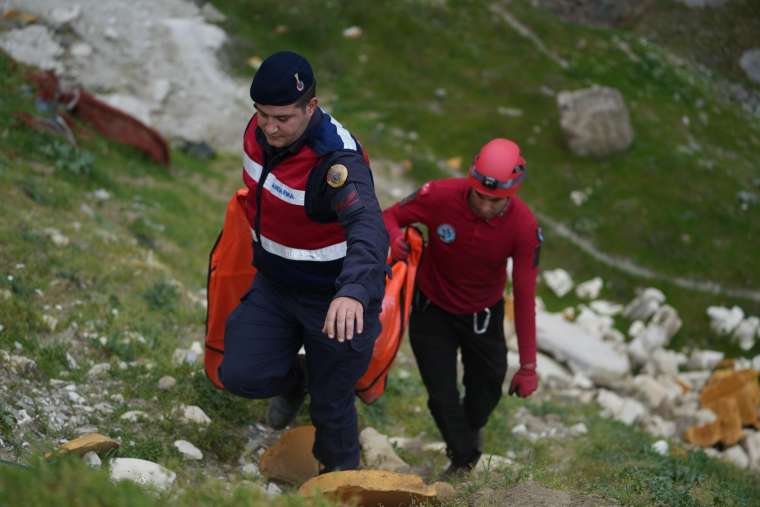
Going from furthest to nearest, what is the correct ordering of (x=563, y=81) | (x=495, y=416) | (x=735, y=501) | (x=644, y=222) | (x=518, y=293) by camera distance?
1. (x=563, y=81)
2. (x=644, y=222)
3. (x=495, y=416)
4. (x=518, y=293)
5. (x=735, y=501)

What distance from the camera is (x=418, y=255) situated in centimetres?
686

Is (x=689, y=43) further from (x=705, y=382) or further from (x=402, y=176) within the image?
(x=705, y=382)

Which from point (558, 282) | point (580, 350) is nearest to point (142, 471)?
point (580, 350)

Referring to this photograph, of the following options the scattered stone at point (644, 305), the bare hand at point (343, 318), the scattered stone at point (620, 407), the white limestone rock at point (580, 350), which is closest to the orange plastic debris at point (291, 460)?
the bare hand at point (343, 318)

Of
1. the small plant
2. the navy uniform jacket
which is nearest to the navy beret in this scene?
the navy uniform jacket

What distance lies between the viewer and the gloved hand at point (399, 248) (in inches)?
257

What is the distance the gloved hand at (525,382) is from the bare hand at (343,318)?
250 cm

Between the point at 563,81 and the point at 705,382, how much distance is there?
1171 centimetres

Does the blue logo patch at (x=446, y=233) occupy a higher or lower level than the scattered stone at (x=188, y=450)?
higher

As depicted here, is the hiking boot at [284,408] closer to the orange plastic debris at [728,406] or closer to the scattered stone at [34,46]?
the orange plastic debris at [728,406]

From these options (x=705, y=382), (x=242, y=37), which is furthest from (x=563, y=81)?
(x=705, y=382)

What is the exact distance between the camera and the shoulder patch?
16.2 feet

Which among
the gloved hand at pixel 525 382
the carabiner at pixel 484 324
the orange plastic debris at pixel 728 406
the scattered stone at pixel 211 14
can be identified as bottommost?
the scattered stone at pixel 211 14

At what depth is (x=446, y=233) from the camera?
650cm
